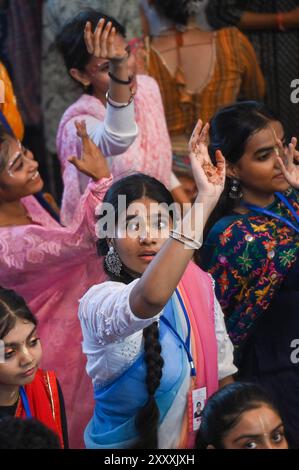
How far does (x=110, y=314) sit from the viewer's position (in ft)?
9.14

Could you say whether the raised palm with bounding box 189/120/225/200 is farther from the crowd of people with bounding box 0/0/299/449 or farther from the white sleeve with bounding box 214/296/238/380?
the white sleeve with bounding box 214/296/238/380

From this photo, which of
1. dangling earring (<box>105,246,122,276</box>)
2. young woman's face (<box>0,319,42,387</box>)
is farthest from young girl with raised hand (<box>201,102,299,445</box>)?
young woman's face (<box>0,319,42,387</box>)

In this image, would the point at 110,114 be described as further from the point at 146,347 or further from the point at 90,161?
the point at 146,347

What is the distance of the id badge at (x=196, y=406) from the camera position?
9.94 feet

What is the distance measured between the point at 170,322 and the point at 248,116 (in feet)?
2.97

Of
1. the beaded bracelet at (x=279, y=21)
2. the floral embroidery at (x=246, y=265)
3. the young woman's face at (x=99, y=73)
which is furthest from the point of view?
the beaded bracelet at (x=279, y=21)

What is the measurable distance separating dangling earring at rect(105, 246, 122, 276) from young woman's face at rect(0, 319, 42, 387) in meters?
0.28

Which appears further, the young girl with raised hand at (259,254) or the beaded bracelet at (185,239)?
the young girl with raised hand at (259,254)

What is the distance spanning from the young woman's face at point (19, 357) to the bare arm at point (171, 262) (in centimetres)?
52

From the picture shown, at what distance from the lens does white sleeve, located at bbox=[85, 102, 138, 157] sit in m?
3.77

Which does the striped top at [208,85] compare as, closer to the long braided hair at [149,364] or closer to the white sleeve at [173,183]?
the white sleeve at [173,183]

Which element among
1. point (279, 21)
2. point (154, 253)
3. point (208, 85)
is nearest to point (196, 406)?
point (154, 253)

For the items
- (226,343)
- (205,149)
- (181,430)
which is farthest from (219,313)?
(205,149)

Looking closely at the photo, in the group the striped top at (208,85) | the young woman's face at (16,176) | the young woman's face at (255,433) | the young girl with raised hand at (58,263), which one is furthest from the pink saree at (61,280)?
the striped top at (208,85)
